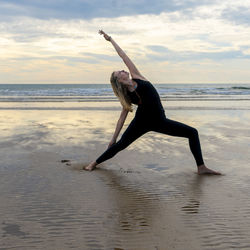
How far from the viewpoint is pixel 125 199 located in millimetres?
3748

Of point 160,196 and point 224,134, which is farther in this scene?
point 224,134

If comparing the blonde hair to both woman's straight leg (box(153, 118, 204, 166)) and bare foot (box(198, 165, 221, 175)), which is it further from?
bare foot (box(198, 165, 221, 175))

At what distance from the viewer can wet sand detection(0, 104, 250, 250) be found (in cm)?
271

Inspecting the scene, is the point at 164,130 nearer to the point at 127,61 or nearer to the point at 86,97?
the point at 127,61

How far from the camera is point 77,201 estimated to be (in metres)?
3.61

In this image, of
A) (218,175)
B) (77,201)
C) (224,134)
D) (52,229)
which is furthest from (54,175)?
(224,134)

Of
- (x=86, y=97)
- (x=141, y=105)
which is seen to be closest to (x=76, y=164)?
(x=141, y=105)

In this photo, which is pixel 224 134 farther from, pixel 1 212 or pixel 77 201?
pixel 1 212

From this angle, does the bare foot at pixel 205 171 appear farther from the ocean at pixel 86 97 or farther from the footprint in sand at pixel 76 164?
the ocean at pixel 86 97

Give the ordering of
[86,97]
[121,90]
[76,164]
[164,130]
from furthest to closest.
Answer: [86,97] → [76,164] → [164,130] → [121,90]

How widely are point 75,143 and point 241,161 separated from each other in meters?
3.54

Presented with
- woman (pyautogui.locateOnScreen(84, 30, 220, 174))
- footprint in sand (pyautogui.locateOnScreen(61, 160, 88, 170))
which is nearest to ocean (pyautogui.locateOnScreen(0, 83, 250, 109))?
footprint in sand (pyautogui.locateOnScreen(61, 160, 88, 170))

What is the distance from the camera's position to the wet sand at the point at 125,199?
2.71 meters

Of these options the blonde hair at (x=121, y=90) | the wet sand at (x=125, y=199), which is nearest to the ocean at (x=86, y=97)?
the wet sand at (x=125, y=199)
